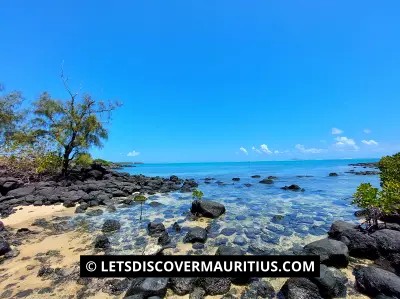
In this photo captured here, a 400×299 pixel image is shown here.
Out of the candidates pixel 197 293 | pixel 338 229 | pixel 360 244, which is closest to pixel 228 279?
pixel 197 293

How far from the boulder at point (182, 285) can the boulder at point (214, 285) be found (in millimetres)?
253

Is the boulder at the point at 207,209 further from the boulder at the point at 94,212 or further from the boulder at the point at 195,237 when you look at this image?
the boulder at the point at 94,212

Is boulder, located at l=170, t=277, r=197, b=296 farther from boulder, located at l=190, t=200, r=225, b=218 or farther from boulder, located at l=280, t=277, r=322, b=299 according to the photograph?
boulder, located at l=190, t=200, r=225, b=218

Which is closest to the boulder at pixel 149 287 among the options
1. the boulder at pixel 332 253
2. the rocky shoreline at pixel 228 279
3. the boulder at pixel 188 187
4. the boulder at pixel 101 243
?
the rocky shoreline at pixel 228 279

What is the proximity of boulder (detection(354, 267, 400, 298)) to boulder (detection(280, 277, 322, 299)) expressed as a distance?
1.59 meters

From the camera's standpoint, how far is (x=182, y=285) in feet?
22.0

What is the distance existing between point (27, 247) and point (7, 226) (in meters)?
4.43

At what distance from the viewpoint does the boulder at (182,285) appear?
6637mm

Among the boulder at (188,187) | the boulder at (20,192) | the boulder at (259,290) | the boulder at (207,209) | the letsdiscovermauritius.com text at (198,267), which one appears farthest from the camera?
the boulder at (188,187)

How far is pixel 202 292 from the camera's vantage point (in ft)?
21.8

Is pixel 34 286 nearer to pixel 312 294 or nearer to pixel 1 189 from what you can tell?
pixel 312 294

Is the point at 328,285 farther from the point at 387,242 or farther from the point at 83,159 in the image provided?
the point at 83,159

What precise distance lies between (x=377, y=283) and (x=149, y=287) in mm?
6416

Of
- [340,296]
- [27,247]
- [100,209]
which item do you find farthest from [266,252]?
[100,209]
